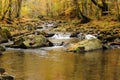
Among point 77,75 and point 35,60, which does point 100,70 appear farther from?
point 35,60

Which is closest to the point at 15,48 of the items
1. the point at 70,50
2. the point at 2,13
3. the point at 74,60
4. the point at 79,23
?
the point at 70,50

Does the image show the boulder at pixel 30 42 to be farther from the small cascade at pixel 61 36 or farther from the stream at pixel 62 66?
the small cascade at pixel 61 36

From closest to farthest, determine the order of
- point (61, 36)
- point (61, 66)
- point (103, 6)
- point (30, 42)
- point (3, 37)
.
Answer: point (61, 66), point (30, 42), point (3, 37), point (61, 36), point (103, 6)

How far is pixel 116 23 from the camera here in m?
36.1

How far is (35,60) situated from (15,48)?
6.92 metres

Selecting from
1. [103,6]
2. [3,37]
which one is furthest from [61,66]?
[103,6]

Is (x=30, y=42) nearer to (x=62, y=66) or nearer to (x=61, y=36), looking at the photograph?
(x=61, y=36)

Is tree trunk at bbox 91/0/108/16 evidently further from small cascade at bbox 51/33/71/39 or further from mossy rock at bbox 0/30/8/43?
mossy rock at bbox 0/30/8/43

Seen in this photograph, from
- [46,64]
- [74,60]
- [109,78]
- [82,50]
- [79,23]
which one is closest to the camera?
[109,78]

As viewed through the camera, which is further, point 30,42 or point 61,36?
point 61,36

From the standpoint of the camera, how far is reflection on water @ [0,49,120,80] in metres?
14.0

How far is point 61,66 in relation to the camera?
16781 mm

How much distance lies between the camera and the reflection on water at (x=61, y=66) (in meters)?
14.0

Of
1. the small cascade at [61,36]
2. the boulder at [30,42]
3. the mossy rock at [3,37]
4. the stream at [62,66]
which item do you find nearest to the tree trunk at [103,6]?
the small cascade at [61,36]
